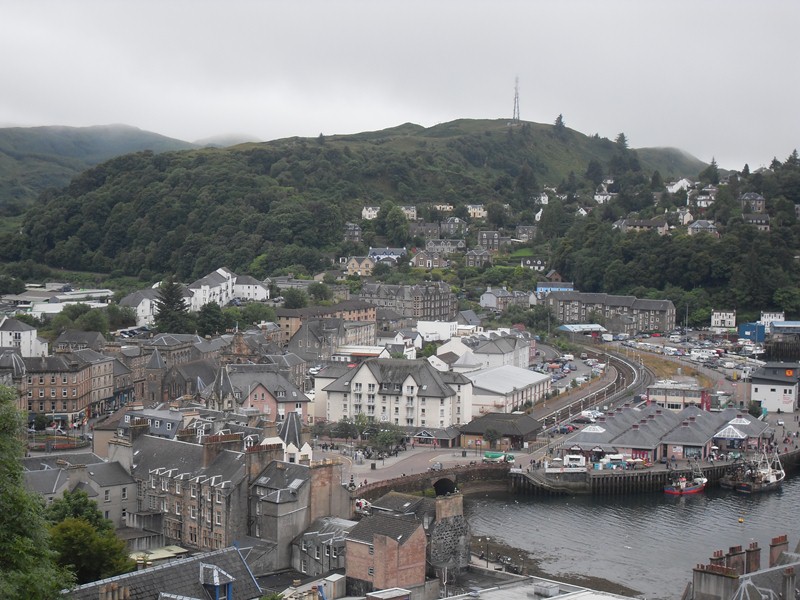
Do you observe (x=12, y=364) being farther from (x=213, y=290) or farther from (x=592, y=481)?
(x=213, y=290)

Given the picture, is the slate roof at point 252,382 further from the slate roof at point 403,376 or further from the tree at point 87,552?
the tree at point 87,552

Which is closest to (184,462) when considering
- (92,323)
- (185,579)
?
(185,579)

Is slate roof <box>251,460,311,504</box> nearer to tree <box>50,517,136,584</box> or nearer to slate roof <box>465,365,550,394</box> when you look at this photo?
tree <box>50,517,136,584</box>

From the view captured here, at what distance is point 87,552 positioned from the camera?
3136 centimetres

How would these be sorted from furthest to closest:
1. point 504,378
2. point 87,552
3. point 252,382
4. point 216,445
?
1. point 504,378
2. point 252,382
3. point 216,445
4. point 87,552

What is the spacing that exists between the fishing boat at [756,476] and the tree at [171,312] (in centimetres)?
4365

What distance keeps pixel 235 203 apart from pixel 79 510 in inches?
3992

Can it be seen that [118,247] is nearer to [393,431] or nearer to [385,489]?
[393,431]

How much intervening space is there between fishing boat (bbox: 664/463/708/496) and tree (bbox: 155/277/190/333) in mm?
42442

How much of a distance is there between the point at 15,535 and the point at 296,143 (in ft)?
490

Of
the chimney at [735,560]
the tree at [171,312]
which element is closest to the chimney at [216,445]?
the chimney at [735,560]

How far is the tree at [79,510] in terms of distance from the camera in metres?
35.5

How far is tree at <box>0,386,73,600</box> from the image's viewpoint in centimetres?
1914

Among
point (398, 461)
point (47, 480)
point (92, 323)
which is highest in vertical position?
point (92, 323)
